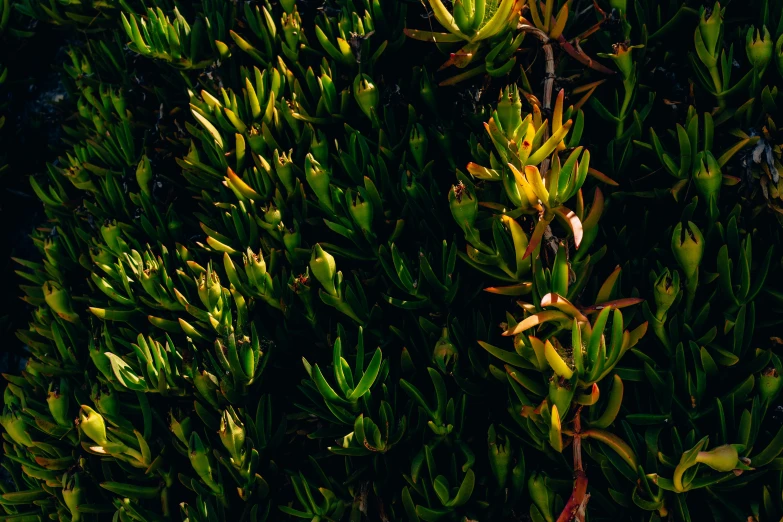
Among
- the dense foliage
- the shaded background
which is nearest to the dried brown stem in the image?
the dense foliage

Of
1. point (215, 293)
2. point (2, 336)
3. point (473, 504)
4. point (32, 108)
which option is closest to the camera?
point (473, 504)

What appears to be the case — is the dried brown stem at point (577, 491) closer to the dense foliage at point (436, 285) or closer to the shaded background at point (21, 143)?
the dense foliage at point (436, 285)

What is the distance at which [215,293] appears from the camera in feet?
5.39

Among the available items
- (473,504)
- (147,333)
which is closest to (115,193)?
(147,333)

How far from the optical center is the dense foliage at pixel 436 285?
1461 millimetres

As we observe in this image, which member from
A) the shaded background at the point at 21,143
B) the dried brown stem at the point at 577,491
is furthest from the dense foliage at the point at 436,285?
the shaded background at the point at 21,143

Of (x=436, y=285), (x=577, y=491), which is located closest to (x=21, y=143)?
(x=436, y=285)

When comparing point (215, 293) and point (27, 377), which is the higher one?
point (215, 293)

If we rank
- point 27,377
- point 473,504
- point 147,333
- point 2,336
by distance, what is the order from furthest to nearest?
point 2,336, point 27,377, point 147,333, point 473,504

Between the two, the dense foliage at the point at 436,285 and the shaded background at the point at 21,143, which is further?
the shaded background at the point at 21,143

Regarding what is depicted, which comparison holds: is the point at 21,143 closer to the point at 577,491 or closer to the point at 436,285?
the point at 436,285

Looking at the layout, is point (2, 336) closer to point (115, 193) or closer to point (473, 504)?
point (115, 193)

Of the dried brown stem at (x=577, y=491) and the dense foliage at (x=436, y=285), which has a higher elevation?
the dense foliage at (x=436, y=285)

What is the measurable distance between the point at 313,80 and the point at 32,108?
143 centimetres
